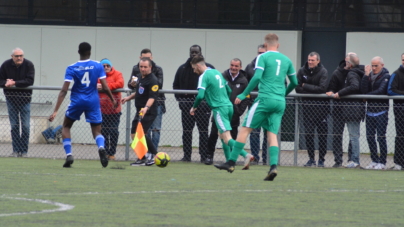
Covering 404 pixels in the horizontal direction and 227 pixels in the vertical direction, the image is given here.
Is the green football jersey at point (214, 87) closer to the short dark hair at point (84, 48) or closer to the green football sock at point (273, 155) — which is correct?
the short dark hair at point (84, 48)

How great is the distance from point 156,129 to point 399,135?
4273 mm

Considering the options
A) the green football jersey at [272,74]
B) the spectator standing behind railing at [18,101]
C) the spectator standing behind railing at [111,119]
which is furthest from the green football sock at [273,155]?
the spectator standing behind railing at [18,101]

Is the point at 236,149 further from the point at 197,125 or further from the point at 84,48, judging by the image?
the point at 197,125

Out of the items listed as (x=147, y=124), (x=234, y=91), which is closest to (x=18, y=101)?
(x=147, y=124)

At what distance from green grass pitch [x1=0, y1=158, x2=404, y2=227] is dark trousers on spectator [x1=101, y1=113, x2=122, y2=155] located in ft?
7.45

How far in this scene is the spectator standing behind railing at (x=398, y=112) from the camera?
12.4 m

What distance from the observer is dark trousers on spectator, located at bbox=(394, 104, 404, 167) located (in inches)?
487

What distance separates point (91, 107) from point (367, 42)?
799cm

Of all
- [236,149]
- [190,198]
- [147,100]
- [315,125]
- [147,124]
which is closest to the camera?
[190,198]

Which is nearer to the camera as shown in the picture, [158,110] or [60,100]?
[60,100]

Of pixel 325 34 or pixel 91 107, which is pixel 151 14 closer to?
pixel 325 34

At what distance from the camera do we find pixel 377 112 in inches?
489

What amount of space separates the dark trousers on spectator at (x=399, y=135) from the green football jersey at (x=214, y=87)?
125 inches

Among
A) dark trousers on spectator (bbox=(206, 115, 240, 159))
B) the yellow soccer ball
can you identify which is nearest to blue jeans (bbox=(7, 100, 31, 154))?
the yellow soccer ball
